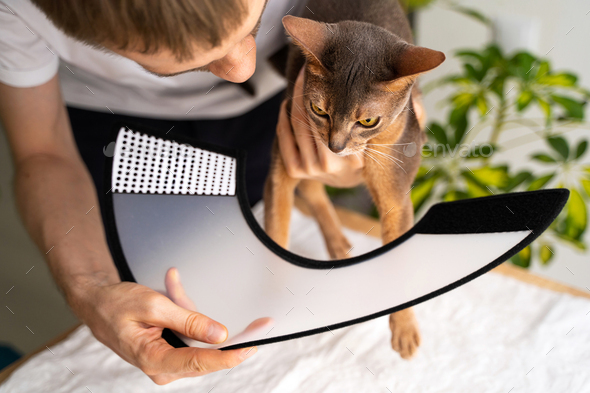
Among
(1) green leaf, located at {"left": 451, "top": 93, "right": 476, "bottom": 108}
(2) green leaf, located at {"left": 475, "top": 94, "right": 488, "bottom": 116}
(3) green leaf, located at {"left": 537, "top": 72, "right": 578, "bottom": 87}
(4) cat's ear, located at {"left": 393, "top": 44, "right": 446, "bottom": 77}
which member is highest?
(4) cat's ear, located at {"left": 393, "top": 44, "right": 446, "bottom": 77}

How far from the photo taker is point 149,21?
1.21ft

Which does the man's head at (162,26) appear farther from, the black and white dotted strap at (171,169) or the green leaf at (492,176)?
the green leaf at (492,176)

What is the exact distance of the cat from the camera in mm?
520

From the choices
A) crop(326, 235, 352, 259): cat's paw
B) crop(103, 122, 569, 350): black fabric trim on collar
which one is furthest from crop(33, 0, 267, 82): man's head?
crop(326, 235, 352, 259): cat's paw

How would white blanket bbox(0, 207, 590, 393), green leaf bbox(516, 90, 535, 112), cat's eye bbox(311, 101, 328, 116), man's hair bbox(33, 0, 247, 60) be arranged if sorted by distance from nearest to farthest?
man's hair bbox(33, 0, 247, 60) → cat's eye bbox(311, 101, 328, 116) → white blanket bbox(0, 207, 590, 393) → green leaf bbox(516, 90, 535, 112)

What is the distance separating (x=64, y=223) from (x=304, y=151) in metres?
0.46

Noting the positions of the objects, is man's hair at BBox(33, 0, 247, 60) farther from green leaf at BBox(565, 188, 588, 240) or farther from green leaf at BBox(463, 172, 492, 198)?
green leaf at BBox(565, 188, 588, 240)

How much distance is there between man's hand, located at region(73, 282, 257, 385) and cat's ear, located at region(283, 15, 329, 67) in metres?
0.38

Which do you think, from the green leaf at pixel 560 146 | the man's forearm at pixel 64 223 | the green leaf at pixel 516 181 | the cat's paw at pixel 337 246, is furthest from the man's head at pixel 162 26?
the green leaf at pixel 560 146

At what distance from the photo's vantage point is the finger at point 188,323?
0.54 metres

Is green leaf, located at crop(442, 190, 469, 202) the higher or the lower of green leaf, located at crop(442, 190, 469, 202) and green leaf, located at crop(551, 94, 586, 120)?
the lower

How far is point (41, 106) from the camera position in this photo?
735 millimetres

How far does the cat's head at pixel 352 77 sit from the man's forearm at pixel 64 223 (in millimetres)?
462

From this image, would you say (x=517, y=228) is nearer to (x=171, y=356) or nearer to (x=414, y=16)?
(x=171, y=356)
